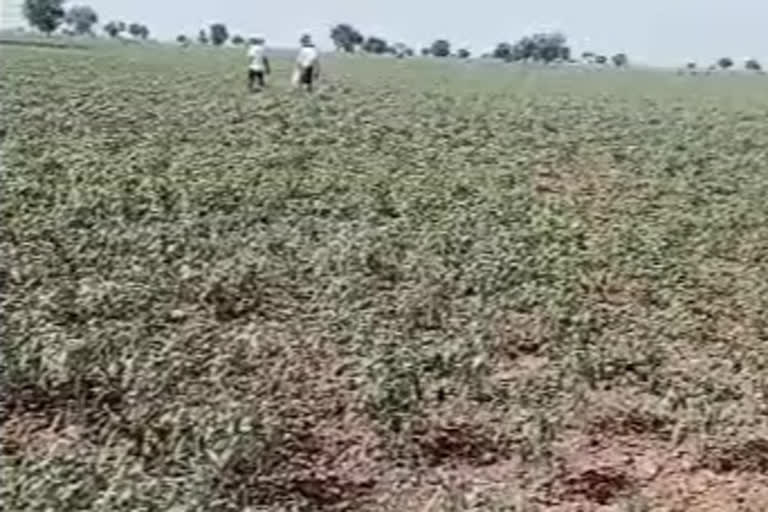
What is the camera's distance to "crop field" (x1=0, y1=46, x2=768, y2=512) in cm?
477

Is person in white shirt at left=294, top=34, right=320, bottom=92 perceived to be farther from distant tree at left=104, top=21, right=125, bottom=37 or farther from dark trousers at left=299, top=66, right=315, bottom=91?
distant tree at left=104, top=21, right=125, bottom=37

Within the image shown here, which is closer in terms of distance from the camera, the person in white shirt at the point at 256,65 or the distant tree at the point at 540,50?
the person in white shirt at the point at 256,65

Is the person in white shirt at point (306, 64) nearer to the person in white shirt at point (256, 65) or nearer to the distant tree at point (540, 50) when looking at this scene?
the person in white shirt at point (256, 65)

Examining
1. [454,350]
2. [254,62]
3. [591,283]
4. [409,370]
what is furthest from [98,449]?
[254,62]

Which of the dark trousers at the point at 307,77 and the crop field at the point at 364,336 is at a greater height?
the crop field at the point at 364,336

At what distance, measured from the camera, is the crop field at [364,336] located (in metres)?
4.77

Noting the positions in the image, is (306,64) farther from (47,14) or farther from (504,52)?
(504,52)

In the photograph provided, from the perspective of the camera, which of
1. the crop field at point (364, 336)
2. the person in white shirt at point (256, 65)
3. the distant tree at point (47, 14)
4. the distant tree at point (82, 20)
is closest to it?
the crop field at point (364, 336)

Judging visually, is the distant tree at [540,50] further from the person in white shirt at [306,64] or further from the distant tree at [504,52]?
the person in white shirt at [306,64]

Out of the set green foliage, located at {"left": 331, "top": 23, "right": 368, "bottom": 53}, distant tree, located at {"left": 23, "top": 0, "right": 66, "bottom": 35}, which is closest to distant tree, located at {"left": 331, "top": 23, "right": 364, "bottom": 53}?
green foliage, located at {"left": 331, "top": 23, "right": 368, "bottom": 53}

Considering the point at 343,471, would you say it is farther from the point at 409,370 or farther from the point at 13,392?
the point at 13,392

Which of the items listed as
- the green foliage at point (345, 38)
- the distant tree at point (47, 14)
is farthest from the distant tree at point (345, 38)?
the distant tree at point (47, 14)

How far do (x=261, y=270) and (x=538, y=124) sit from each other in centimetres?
1349

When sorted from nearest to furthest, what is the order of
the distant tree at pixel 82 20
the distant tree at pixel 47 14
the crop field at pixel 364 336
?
1. the crop field at pixel 364 336
2. the distant tree at pixel 47 14
3. the distant tree at pixel 82 20
